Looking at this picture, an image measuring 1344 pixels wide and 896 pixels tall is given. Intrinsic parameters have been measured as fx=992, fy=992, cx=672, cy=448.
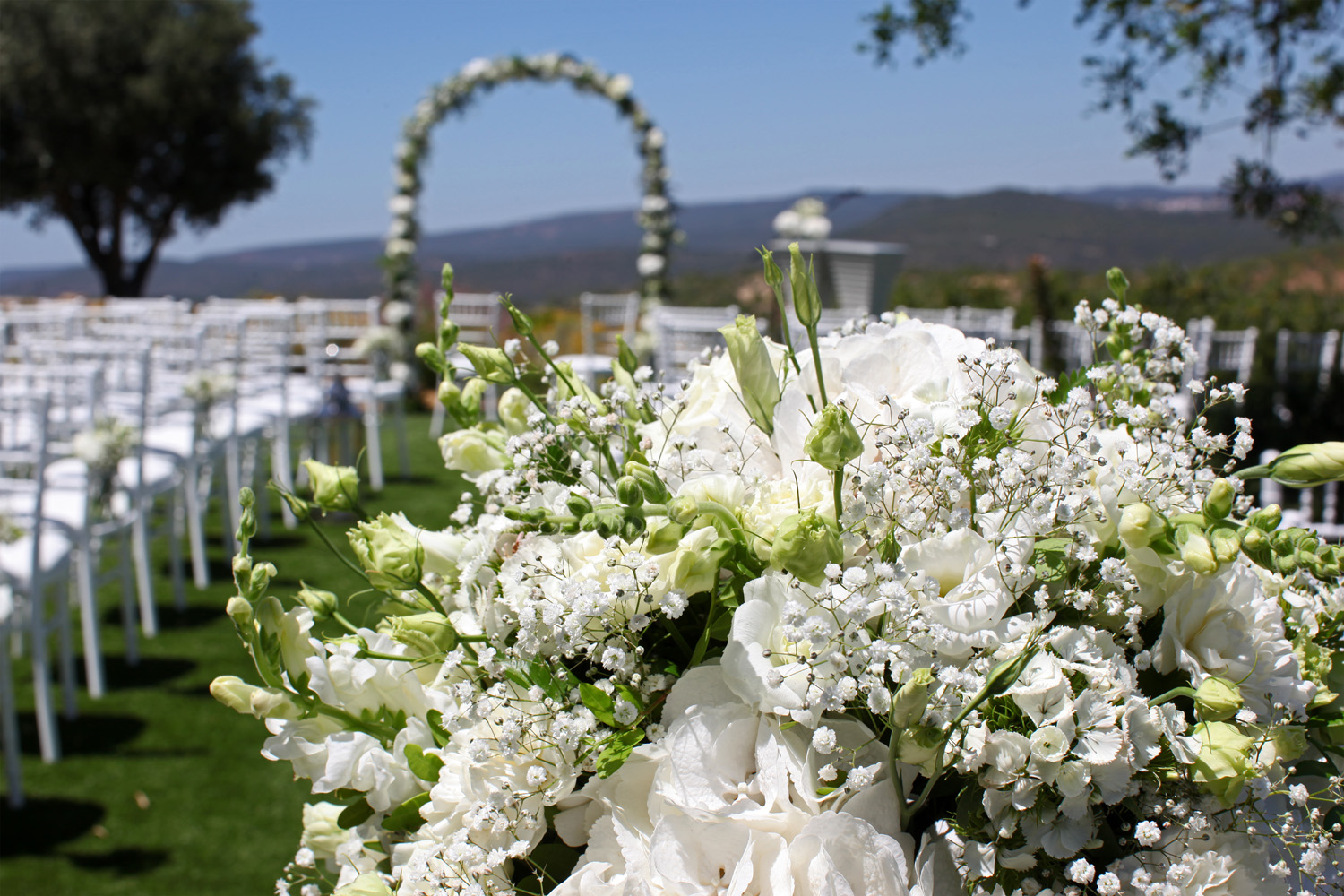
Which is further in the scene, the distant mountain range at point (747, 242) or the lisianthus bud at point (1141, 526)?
the distant mountain range at point (747, 242)

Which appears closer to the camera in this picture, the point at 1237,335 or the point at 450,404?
the point at 450,404

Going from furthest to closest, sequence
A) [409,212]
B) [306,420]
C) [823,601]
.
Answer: [409,212], [306,420], [823,601]

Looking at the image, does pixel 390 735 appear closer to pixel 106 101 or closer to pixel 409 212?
pixel 409 212

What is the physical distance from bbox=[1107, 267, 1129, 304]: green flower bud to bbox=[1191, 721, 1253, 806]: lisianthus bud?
375 millimetres

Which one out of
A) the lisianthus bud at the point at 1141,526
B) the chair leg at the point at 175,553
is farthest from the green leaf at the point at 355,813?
the chair leg at the point at 175,553

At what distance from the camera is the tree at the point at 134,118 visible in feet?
65.3

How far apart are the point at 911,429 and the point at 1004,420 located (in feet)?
0.19

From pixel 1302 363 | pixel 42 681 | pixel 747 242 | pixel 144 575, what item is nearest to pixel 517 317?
pixel 42 681

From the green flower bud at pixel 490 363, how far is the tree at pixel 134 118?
23.1 m

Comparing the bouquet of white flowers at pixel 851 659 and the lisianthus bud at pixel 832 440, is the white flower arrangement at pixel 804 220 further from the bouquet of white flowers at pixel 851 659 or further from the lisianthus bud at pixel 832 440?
the lisianthus bud at pixel 832 440

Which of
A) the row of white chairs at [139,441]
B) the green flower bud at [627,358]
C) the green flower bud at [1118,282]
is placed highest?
the green flower bud at [1118,282]

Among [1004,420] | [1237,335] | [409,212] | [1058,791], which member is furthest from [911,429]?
[409,212]

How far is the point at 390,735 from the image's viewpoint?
0.76 meters

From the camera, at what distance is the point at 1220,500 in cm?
61
